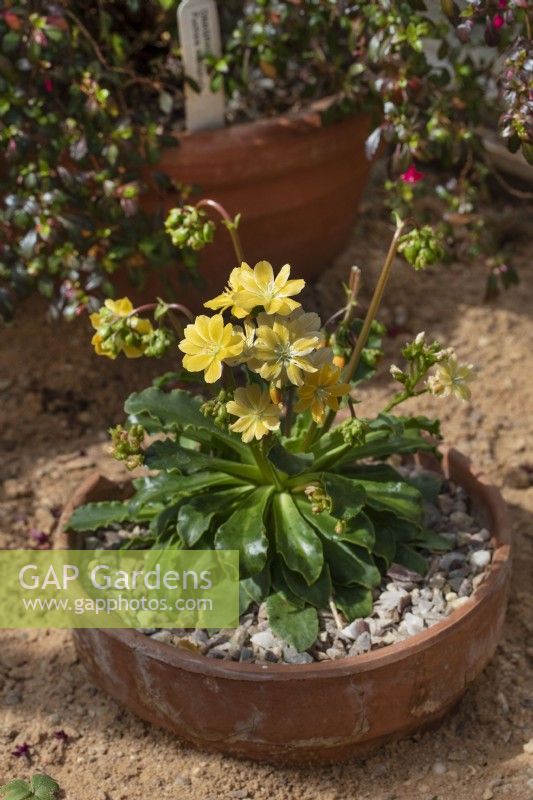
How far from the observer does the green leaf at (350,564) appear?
225 cm

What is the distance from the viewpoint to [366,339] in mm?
2309

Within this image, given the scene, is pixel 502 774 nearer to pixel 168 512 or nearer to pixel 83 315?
pixel 168 512

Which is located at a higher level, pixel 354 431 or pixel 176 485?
pixel 354 431

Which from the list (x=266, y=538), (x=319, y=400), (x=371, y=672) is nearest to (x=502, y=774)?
(x=371, y=672)

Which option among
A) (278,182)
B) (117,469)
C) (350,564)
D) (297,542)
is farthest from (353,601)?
(278,182)

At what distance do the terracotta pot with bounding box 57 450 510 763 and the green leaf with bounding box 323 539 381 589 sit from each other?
166 mm

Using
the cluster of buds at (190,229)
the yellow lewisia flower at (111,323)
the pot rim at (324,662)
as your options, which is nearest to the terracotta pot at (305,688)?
the pot rim at (324,662)

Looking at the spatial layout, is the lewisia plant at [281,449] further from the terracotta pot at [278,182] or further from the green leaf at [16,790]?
the terracotta pot at [278,182]

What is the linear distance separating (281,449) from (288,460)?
27 mm

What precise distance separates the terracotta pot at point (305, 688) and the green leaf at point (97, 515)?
0.25 metres

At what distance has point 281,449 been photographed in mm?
2318

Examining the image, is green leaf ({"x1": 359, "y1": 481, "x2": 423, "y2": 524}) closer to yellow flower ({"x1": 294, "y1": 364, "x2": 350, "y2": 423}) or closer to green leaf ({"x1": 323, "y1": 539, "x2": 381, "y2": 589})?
green leaf ({"x1": 323, "y1": 539, "x2": 381, "y2": 589})

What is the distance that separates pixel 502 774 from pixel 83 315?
1.83 meters

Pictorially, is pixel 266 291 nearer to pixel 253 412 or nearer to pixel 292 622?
pixel 253 412
